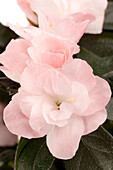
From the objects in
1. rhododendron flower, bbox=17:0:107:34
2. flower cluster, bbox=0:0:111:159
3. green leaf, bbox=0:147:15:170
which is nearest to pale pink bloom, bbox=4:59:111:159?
flower cluster, bbox=0:0:111:159

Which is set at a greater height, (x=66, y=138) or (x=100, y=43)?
(x=66, y=138)

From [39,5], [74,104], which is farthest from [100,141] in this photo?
[39,5]

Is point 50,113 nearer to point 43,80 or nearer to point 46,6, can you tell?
point 43,80

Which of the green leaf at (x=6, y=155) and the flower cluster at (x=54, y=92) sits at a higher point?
the flower cluster at (x=54, y=92)

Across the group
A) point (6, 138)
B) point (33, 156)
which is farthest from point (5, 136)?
point (33, 156)

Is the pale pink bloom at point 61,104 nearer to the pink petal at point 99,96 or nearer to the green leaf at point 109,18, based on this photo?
the pink petal at point 99,96

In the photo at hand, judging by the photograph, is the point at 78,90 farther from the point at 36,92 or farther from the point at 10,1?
the point at 10,1

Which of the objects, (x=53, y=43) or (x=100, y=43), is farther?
(x=100, y=43)

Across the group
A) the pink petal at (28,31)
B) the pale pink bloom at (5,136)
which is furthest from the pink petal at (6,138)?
the pink petal at (28,31)
